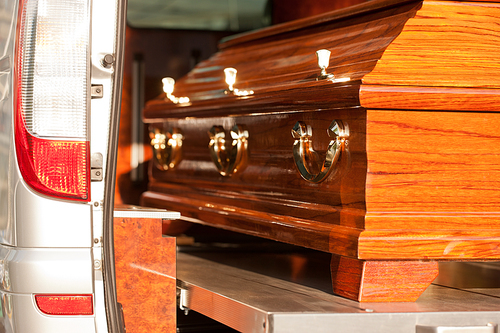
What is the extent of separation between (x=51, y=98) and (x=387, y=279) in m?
0.95

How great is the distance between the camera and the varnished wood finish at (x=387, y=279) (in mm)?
1715

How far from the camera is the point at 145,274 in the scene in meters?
1.74

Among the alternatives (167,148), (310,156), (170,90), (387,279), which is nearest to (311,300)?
(387,279)

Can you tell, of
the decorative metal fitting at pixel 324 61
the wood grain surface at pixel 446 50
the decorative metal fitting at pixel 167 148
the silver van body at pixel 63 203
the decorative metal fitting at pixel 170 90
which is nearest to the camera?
the silver van body at pixel 63 203

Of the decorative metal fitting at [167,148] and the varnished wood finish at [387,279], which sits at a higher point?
the decorative metal fitting at [167,148]

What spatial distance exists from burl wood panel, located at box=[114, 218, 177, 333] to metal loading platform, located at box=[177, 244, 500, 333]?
0.15m

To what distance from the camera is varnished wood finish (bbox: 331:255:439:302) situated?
171 cm

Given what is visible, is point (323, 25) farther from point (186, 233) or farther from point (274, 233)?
point (186, 233)

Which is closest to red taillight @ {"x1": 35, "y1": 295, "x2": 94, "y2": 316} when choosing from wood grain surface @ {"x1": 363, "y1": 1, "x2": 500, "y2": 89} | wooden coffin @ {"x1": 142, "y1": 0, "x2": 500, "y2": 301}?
wooden coffin @ {"x1": 142, "y1": 0, "x2": 500, "y2": 301}

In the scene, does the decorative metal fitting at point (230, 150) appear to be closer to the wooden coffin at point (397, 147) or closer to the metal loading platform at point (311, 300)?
the wooden coffin at point (397, 147)

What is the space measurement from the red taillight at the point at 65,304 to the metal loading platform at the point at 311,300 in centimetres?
40

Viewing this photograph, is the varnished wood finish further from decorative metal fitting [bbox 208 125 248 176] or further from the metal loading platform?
decorative metal fitting [bbox 208 125 248 176]

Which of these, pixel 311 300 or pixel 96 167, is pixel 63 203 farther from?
pixel 311 300

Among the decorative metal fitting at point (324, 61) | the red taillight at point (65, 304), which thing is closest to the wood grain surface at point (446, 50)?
the decorative metal fitting at point (324, 61)
